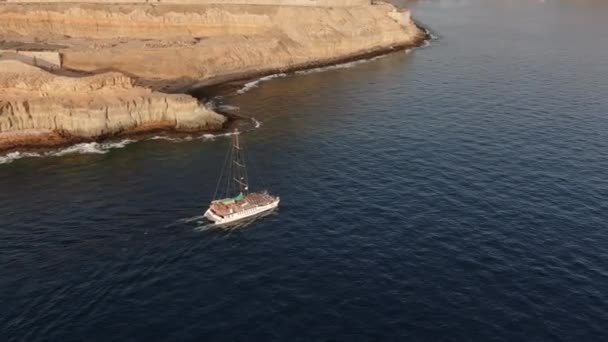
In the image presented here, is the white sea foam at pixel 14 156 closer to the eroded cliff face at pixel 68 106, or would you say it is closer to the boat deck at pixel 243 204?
the eroded cliff face at pixel 68 106

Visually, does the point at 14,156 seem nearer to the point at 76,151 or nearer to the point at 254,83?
the point at 76,151

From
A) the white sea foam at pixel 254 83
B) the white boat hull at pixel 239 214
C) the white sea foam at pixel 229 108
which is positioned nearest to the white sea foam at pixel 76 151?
the white sea foam at pixel 229 108

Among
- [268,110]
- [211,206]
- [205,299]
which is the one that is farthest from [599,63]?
[205,299]

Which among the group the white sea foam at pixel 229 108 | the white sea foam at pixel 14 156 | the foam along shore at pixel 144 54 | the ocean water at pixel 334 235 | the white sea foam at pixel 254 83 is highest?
the foam along shore at pixel 144 54

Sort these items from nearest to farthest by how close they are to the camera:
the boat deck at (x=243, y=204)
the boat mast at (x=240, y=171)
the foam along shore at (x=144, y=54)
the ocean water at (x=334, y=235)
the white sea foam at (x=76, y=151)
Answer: the ocean water at (x=334, y=235) < the boat deck at (x=243, y=204) < the boat mast at (x=240, y=171) < the white sea foam at (x=76, y=151) < the foam along shore at (x=144, y=54)

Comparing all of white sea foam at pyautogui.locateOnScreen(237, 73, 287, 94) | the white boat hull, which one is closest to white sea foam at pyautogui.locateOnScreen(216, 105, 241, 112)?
white sea foam at pyautogui.locateOnScreen(237, 73, 287, 94)

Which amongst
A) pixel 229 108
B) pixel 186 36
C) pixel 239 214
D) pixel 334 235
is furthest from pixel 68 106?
pixel 186 36

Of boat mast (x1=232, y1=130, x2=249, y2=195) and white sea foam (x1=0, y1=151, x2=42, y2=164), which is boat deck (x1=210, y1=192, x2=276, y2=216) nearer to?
boat mast (x1=232, y1=130, x2=249, y2=195)

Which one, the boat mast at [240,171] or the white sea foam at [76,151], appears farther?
the white sea foam at [76,151]
